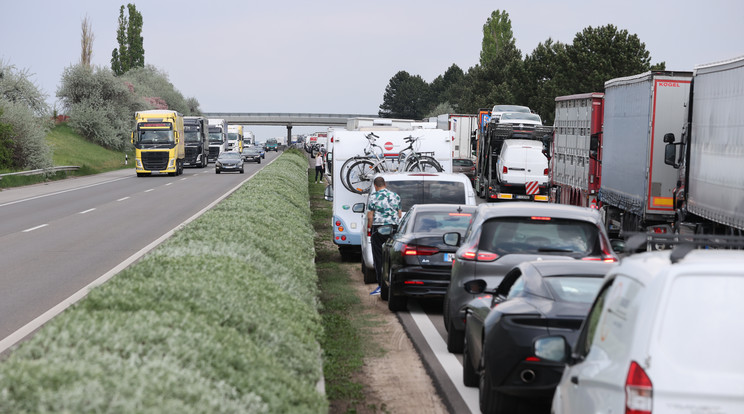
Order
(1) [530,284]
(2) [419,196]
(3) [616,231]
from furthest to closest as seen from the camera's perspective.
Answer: (3) [616,231] < (2) [419,196] < (1) [530,284]

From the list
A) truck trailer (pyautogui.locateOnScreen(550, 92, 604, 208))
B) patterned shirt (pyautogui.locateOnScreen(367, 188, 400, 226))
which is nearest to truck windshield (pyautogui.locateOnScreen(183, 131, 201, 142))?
truck trailer (pyautogui.locateOnScreen(550, 92, 604, 208))

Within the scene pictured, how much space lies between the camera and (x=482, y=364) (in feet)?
24.4

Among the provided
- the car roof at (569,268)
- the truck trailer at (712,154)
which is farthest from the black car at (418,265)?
the car roof at (569,268)

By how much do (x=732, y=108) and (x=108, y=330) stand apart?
11.0 metres

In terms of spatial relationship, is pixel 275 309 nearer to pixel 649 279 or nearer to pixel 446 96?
pixel 649 279

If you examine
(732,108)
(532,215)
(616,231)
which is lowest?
(616,231)

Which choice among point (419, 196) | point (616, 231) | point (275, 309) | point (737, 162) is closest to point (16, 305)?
point (275, 309)

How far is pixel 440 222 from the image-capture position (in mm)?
13078

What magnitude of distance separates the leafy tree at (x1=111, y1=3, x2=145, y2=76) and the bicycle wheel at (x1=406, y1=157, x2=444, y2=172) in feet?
315

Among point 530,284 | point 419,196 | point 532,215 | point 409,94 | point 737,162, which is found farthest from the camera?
point 409,94

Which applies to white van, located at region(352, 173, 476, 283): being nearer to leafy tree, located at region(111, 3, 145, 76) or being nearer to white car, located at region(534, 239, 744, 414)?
white car, located at region(534, 239, 744, 414)

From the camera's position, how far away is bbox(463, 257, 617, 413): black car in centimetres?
664

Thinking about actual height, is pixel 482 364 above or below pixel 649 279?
below

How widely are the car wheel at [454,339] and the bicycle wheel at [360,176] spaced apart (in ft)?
29.7
